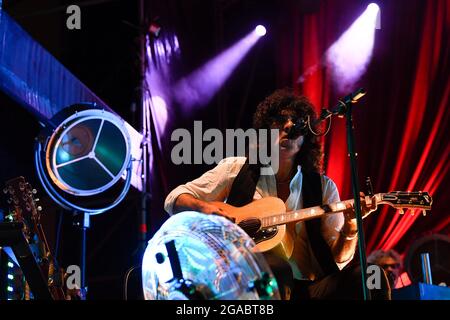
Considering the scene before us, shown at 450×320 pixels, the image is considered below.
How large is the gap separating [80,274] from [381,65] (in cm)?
383

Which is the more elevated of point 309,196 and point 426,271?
point 309,196

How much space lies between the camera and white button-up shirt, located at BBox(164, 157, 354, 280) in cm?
337

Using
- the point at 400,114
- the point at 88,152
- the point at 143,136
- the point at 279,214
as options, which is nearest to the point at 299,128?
the point at 279,214

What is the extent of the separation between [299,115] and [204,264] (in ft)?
7.33

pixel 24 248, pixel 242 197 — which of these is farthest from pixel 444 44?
pixel 24 248

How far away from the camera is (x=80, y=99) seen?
5.07 metres

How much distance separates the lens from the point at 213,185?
3.44m

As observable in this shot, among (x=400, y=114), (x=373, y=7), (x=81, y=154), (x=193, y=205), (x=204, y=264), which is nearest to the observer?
(x=204, y=264)

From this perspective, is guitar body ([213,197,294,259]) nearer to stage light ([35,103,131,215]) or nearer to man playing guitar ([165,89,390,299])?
man playing guitar ([165,89,390,299])

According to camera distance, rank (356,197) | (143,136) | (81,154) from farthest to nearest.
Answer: (143,136)
(81,154)
(356,197)

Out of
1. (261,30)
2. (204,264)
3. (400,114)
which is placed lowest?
(204,264)

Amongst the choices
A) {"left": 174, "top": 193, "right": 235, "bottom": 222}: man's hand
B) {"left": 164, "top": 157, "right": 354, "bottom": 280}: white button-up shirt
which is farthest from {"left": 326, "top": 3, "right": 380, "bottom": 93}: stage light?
{"left": 174, "top": 193, "right": 235, "bottom": 222}: man's hand

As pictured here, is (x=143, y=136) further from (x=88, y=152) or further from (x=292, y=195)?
(x=292, y=195)
